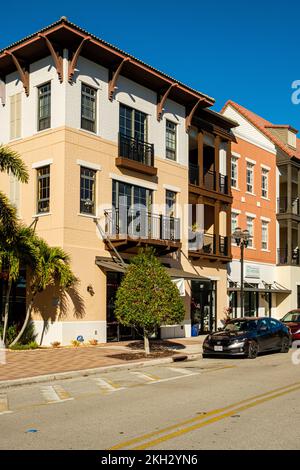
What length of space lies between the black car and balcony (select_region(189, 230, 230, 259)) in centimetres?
845

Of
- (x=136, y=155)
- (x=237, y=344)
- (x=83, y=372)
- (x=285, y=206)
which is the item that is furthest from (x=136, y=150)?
(x=285, y=206)

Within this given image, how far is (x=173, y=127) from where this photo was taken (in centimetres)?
2875

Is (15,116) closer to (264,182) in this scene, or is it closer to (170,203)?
(170,203)

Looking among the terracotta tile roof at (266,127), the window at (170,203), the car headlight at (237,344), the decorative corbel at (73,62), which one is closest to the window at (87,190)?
Answer: the decorative corbel at (73,62)

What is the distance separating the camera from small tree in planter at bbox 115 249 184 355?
19064 mm

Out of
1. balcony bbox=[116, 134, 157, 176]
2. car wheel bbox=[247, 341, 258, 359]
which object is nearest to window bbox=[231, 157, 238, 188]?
balcony bbox=[116, 134, 157, 176]

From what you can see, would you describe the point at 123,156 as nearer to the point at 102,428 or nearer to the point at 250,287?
the point at 250,287

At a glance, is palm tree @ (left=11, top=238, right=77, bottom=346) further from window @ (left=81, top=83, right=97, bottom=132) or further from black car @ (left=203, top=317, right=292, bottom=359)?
black car @ (left=203, top=317, right=292, bottom=359)

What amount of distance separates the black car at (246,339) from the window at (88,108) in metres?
9.60

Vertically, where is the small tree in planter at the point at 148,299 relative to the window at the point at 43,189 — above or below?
below

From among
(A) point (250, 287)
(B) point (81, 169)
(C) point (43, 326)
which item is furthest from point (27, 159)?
(A) point (250, 287)

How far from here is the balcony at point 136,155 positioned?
25.1 m

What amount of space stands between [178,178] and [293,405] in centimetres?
1901

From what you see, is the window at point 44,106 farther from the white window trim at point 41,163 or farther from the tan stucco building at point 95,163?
the white window trim at point 41,163
